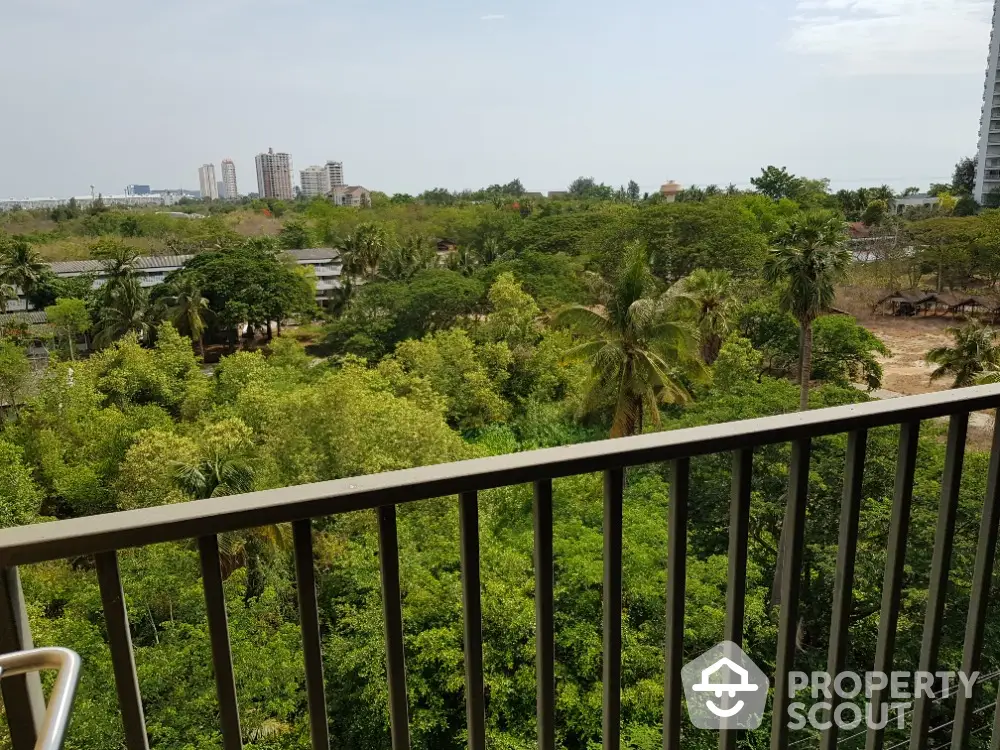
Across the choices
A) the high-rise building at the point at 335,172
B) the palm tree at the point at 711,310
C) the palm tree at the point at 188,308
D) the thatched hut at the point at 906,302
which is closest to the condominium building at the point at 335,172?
the high-rise building at the point at 335,172

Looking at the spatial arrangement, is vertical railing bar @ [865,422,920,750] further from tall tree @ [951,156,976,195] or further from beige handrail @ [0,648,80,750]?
tall tree @ [951,156,976,195]

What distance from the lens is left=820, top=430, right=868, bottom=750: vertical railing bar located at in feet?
2.95

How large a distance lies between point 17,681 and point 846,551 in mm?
Result: 950

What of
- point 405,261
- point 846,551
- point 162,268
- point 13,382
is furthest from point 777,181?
point 846,551

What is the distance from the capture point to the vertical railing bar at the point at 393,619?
708 millimetres

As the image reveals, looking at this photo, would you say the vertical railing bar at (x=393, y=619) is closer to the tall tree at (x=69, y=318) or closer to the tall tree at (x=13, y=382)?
the tall tree at (x=13, y=382)

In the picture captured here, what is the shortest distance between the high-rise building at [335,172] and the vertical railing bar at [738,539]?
76.4 metres

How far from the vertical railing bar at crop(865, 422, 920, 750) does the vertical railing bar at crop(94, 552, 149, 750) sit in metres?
0.94

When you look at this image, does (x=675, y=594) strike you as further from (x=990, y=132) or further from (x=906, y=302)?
(x=990, y=132)

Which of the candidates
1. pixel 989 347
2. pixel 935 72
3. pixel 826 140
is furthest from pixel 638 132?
pixel 989 347

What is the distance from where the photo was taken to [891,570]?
98 cm

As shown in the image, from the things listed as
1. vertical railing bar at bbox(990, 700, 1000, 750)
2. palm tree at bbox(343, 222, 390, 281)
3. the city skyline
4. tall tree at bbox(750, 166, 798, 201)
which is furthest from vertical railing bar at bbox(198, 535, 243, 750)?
tall tree at bbox(750, 166, 798, 201)

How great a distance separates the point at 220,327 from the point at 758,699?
2495 centimetres

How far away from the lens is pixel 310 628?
717 millimetres
